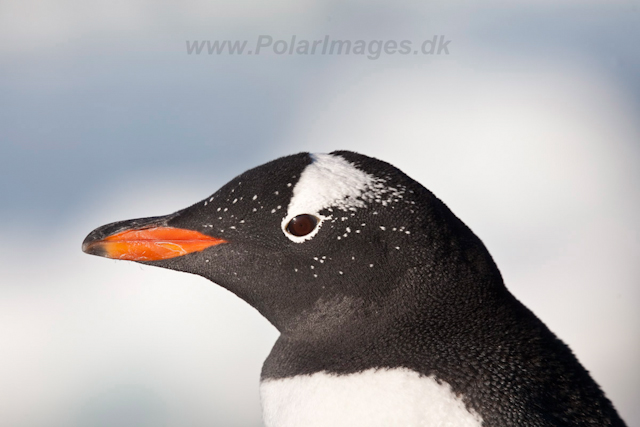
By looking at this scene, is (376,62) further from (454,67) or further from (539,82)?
(539,82)

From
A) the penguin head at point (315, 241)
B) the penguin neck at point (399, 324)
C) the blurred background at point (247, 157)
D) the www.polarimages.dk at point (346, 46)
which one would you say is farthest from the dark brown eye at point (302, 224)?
the www.polarimages.dk at point (346, 46)

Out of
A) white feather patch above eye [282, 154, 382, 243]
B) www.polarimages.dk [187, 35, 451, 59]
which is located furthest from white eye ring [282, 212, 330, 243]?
www.polarimages.dk [187, 35, 451, 59]

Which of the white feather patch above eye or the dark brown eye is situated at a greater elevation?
the white feather patch above eye

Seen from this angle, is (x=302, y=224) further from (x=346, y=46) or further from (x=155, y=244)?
(x=346, y=46)

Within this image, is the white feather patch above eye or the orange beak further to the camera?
the orange beak

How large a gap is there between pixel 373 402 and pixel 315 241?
0.24 m

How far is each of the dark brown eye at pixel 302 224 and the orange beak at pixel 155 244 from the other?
166 mm

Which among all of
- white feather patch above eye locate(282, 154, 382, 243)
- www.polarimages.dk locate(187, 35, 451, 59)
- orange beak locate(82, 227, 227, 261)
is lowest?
orange beak locate(82, 227, 227, 261)

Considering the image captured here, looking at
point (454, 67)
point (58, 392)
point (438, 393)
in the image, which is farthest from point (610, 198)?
point (438, 393)

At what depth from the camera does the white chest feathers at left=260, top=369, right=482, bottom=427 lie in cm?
81

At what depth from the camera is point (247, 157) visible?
4801 mm

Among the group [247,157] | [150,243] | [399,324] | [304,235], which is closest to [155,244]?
[150,243]

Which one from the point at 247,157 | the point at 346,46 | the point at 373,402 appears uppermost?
the point at 346,46

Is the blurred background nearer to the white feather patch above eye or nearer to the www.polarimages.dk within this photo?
the www.polarimages.dk
